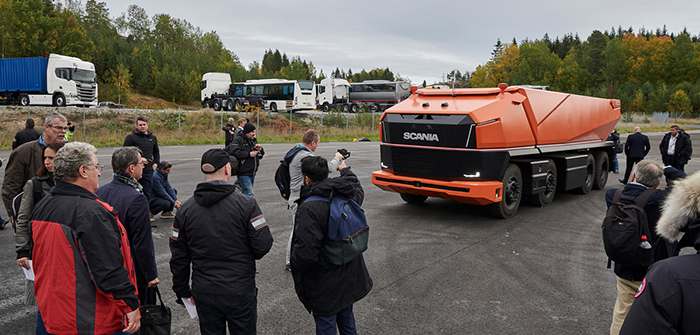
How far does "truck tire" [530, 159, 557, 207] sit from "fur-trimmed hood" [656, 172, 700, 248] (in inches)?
326

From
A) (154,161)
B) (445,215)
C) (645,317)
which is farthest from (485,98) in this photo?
(645,317)

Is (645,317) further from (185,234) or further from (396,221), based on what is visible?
(396,221)

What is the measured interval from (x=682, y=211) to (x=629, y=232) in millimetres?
1902

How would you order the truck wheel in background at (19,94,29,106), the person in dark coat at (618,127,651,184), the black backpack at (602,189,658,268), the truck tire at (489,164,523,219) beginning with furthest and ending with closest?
1. the truck wheel in background at (19,94,29,106)
2. the person in dark coat at (618,127,651,184)
3. the truck tire at (489,164,523,219)
4. the black backpack at (602,189,658,268)

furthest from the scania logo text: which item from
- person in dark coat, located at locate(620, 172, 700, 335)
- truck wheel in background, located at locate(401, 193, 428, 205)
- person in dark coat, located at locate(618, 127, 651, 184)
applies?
person in dark coat, located at locate(618, 127, 651, 184)

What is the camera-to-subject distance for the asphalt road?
442 centimetres

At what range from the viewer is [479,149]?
7906 mm

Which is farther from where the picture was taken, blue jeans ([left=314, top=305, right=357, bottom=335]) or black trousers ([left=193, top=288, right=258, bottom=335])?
blue jeans ([left=314, top=305, right=357, bottom=335])

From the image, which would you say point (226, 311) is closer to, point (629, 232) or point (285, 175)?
point (285, 175)

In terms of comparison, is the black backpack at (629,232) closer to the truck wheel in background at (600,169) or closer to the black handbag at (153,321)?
the black handbag at (153,321)

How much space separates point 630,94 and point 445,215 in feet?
324

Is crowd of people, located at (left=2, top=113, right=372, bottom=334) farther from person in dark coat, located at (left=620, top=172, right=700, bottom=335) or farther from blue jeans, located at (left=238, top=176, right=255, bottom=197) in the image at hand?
blue jeans, located at (left=238, top=176, right=255, bottom=197)

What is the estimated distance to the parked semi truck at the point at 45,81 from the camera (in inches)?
1225

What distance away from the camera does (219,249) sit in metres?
3.02
